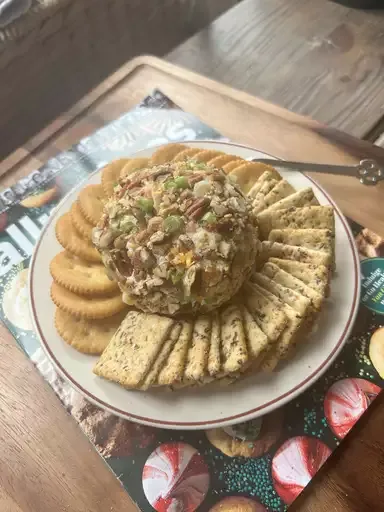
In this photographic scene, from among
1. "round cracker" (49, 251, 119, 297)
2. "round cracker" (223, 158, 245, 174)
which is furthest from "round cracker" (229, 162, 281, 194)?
"round cracker" (49, 251, 119, 297)

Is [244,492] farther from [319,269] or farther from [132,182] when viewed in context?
[132,182]

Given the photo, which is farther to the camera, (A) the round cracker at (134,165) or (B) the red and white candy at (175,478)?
(A) the round cracker at (134,165)

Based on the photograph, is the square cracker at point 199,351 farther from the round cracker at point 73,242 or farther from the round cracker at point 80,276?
the round cracker at point 73,242

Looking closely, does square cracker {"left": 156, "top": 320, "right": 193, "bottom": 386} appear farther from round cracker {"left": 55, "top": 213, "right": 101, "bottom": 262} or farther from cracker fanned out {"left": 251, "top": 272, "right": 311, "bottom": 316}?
round cracker {"left": 55, "top": 213, "right": 101, "bottom": 262}

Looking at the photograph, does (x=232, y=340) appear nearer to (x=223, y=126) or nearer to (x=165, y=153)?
(x=165, y=153)

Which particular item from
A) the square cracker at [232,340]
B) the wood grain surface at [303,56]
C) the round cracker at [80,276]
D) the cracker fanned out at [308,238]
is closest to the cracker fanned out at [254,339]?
the square cracker at [232,340]

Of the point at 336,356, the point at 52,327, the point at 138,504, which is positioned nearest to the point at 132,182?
the point at 52,327

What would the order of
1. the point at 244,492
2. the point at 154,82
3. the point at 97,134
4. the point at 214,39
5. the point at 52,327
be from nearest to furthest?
the point at 244,492
the point at 52,327
the point at 97,134
the point at 154,82
the point at 214,39
